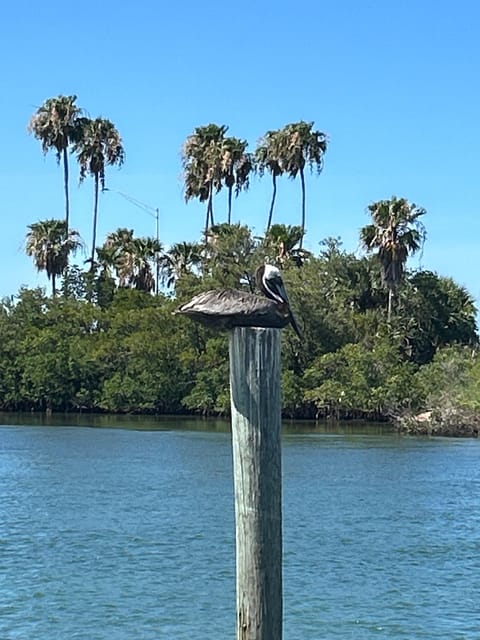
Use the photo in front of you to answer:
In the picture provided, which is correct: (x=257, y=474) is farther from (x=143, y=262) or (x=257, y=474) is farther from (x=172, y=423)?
(x=143, y=262)

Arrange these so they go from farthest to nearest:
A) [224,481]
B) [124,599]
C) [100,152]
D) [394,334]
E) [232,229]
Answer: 1. [100,152]
2. [232,229]
3. [394,334]
4. [224,481]
5. [124,599]

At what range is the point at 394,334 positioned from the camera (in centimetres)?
5759

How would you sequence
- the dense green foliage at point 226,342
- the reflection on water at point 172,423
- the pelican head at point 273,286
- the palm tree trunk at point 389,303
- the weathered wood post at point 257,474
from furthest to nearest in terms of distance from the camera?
the palm tree trunk at point 389,303, the dense green foliage at point 226,342, the reflection on water at point 172,423, the pelican head at point 273,286, the weathered wood post at point 257,474

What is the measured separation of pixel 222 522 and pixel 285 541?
101 inches

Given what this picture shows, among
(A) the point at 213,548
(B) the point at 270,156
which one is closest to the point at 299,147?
(B) the point at 270,156

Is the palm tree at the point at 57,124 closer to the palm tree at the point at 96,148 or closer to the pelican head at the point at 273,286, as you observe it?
the palm tree at the point at 96,148

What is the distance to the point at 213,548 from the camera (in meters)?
18.7

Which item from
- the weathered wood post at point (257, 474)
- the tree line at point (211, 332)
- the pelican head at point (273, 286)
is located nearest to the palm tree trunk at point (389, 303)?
the tree line at point (211, 332)

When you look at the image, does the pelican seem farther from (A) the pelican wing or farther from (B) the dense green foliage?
(B) the dense green foliage

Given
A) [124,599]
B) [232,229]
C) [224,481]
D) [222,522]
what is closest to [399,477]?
[224,481]

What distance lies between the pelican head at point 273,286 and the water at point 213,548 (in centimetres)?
738

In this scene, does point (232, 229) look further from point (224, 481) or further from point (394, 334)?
point (224, 481)

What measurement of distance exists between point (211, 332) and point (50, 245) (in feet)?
59.1

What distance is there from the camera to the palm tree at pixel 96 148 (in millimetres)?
70375
